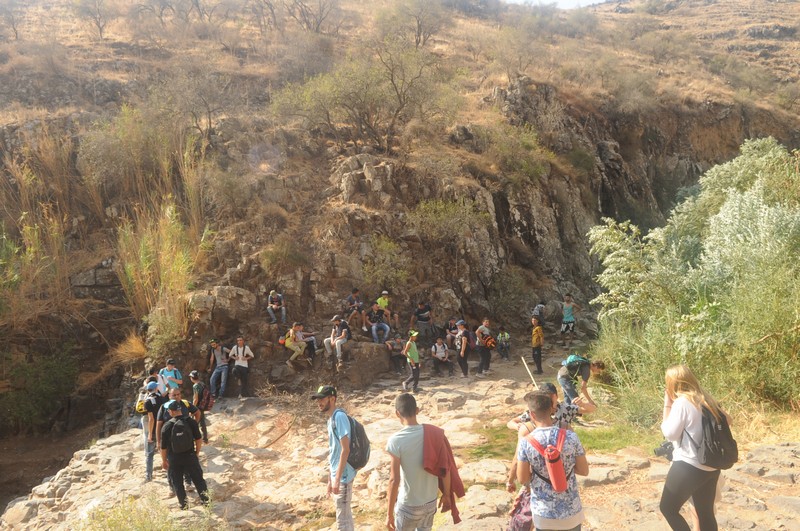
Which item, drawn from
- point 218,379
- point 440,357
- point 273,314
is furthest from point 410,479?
point 273,314

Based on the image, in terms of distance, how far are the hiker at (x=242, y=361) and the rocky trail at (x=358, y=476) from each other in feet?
1.15

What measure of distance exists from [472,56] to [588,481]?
3004 cm

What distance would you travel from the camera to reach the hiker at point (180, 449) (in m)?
5.50

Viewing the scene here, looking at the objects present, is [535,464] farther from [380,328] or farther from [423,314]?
[423,314]

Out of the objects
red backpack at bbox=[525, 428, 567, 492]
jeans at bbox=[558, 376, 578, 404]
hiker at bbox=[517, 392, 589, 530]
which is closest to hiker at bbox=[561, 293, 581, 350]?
jeans at bbox=[558, 376, 578, 404]

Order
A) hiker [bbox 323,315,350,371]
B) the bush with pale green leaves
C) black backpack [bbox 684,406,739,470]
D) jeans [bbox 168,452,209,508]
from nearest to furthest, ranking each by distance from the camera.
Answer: black backpack [bbox 684,406,739,470] → jeans [bbox 168,452,209,508] → the bush with pale green leaves → hiker [bbox 323,315,350,371]

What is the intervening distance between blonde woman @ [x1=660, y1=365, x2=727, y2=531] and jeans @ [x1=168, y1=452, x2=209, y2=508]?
475cm

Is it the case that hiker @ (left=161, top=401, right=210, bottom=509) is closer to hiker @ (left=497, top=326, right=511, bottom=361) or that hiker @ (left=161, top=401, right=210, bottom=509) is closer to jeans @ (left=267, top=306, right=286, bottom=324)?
jeans @ (left=267, top=306, right=286, bottom=324)

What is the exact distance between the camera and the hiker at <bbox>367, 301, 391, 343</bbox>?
12.2 meters

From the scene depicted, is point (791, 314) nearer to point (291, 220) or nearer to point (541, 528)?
point (541, 528)

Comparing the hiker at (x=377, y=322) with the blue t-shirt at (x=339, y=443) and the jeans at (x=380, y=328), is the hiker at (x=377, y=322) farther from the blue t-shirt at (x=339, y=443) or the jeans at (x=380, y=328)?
the blue t-shirt at (x=339, y=443)

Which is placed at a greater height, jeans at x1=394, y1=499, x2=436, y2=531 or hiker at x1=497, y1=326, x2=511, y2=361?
jeans at x1=394, y1=499, x2=436, y2=531

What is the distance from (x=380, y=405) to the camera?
1003 centimetres

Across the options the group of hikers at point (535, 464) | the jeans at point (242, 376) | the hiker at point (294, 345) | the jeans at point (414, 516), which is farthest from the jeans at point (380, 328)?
the jeans at point (414, 516)
